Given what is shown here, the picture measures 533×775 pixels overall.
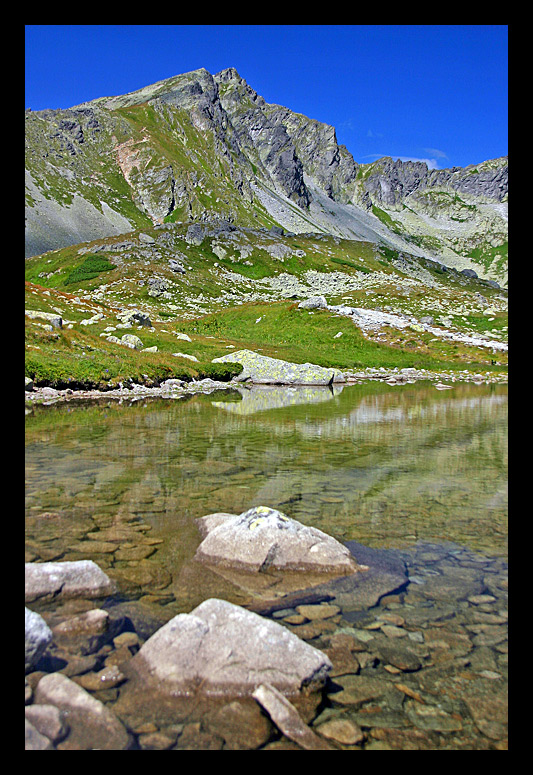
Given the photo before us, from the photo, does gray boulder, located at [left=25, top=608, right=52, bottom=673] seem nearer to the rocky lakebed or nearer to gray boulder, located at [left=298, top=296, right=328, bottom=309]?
the rocky lakebed

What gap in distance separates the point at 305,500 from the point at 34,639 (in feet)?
20.4

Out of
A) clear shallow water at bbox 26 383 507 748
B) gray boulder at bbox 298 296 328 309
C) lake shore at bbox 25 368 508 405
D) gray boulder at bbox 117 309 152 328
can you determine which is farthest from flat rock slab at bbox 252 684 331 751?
gray boulder at bbox 298 296 328 309

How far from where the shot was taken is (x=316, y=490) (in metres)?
10.7

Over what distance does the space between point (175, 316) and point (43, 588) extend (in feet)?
246

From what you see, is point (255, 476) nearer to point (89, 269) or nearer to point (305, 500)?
point (305, 500)

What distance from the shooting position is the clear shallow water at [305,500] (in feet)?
18.1

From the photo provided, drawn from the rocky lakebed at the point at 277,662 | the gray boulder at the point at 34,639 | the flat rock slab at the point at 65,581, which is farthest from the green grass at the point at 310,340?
the gray boulder at the point at 34,639

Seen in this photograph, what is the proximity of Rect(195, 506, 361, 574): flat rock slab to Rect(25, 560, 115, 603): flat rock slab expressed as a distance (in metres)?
1.51

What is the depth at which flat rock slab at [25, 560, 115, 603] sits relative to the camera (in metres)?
5.67

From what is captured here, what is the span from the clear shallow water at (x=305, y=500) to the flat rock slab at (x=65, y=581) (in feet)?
1.11
